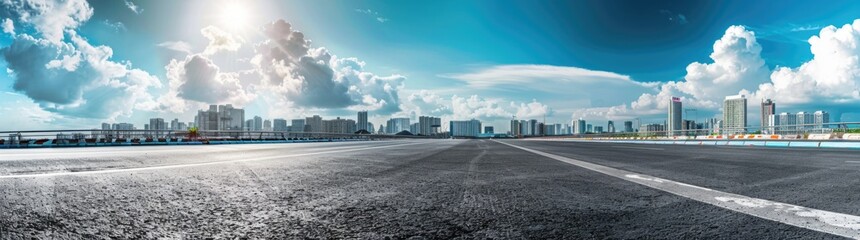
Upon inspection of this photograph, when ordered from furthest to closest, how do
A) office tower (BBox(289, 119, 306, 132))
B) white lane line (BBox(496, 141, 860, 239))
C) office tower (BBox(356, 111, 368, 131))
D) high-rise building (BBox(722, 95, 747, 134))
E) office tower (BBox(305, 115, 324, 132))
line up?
office tower (BBox(356, 111, 368, 131)), office tower (BBox(289, 119, 306, 132)), office tower (BBox(305, 115, 324, 132)), high-rise building (BBox(722, 95, 747, 134)), white lane line (BBox(496, 141, 860, 239))

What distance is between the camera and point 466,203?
8.43 feet

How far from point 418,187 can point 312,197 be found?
0.97m

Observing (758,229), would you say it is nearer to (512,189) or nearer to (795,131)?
(512,189)

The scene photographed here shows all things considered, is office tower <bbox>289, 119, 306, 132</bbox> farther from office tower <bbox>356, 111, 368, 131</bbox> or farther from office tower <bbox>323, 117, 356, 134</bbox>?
office tower <bbox>356, 111, 368, 131</bbox>

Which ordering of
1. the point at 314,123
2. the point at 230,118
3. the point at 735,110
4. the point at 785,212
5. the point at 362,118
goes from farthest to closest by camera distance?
the point at 362,118 → the point at 314,123 → the point at 735,110 → the point at 230,118 → the point at 785,212

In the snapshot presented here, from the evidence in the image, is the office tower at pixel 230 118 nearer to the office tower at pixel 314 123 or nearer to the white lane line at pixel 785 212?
the office tower at pixel 314 123

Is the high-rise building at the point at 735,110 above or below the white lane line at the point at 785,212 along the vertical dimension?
above

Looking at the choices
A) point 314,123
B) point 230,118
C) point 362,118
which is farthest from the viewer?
point 362,118

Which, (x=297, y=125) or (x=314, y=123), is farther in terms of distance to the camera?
(x=297, y=125)

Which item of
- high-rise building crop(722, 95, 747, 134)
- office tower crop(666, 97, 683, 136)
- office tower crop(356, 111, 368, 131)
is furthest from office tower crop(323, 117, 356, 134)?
high-rise building crop(722, 95, 747, 134)

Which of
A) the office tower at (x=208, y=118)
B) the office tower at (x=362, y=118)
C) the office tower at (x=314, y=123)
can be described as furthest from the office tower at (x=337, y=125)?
the office tower at (x=362, y=118)

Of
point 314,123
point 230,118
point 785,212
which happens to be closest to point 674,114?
point 314,123

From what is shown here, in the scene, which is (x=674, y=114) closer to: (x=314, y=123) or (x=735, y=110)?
(x=735, y=110)

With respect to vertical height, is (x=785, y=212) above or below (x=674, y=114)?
below
